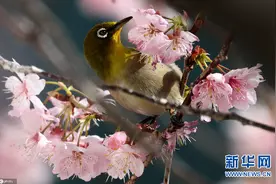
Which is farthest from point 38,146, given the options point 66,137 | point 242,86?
point 242,86

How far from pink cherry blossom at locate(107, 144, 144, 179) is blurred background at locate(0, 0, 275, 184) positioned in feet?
0.09

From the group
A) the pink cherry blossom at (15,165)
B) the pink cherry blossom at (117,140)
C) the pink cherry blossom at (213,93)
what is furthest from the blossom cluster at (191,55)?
the pink cherry blossom at (15,165)

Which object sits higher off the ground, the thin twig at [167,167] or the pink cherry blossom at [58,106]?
the pink cherry blossom at [58,106]

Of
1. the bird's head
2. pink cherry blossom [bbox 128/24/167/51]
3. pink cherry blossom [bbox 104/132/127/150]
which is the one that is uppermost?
the bird's head

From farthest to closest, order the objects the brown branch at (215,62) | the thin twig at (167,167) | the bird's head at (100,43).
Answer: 1. the bird's head at (100,43)
2. the thin twig at (167,167)
3. the brown branch at (215,62)

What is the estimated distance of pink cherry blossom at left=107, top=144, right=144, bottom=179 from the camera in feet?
1.94

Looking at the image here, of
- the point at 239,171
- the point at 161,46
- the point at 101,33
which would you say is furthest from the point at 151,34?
the point at 239,171

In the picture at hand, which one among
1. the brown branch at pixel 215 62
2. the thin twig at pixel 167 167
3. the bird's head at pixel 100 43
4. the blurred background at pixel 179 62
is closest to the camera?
the blurred background at pixel 179 62

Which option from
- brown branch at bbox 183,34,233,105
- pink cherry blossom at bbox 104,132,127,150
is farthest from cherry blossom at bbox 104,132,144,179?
brown branch at bbox 183,34,233,105

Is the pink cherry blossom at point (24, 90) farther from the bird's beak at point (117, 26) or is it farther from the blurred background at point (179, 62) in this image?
the bird's beak at point (117, 26)

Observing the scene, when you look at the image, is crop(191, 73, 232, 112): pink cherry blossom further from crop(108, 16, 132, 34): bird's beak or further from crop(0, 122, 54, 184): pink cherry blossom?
crop(0, 122, 54, 184): pink cherry blossom

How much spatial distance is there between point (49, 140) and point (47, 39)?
406 mm

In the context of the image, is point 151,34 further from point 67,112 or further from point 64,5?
point 64,5

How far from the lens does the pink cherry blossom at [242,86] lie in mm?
570
